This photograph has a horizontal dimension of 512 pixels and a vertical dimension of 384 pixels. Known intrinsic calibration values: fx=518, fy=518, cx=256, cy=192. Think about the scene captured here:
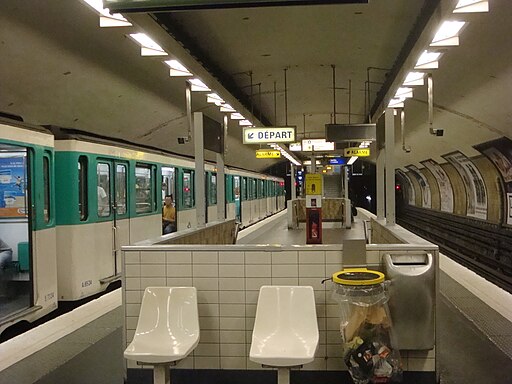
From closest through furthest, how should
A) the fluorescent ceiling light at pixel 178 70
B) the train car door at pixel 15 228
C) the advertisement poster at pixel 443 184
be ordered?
the fluorescent ceiling light at pixel 178 70 → the train car door at pixel 15 228 → the advertisement poster at pixel 443 184

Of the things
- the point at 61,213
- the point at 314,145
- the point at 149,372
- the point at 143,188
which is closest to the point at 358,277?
the point at 149,372

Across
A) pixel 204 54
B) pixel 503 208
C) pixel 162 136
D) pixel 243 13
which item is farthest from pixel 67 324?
pixel 503 208

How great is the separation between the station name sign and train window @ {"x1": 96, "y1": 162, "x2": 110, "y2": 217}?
5.08m

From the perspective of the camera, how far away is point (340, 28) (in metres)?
7.09

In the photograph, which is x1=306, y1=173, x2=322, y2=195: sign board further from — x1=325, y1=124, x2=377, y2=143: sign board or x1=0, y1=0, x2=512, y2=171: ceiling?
x1=0, y1=0, x2=512, y2=171: ceiling

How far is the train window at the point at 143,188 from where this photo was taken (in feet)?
29.9

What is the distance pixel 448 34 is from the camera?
15.8ft

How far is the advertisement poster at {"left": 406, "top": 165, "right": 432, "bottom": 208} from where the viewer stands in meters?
22.5

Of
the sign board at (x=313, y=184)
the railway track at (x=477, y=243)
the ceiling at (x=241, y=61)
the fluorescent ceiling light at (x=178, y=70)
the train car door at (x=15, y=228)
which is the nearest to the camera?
the ceiling at (x=241, y=61)

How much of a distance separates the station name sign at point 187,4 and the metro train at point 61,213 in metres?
3.29

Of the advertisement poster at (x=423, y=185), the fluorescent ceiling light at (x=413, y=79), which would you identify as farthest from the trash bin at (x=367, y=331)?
the advertisement poster at (x=423, y=185)

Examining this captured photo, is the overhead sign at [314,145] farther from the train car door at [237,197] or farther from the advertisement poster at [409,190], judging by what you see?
the advertisement poster at [409,190]

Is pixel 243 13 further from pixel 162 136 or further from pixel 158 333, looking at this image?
pixel 162 136

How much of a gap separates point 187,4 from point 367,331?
8.33 feet
